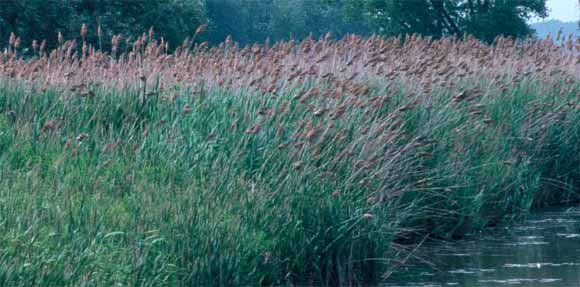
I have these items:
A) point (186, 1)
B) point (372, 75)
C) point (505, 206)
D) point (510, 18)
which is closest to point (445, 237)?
point (505, 206)

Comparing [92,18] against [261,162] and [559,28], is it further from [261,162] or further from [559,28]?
[261,162]

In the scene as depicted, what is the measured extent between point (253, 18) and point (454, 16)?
20.5 m

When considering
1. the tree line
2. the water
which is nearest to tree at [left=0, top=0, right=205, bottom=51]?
the tree line

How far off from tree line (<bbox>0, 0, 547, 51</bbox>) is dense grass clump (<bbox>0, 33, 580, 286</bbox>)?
1590 mm

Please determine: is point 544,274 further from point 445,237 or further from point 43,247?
point 43,247

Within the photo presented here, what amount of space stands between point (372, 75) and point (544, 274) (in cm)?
339

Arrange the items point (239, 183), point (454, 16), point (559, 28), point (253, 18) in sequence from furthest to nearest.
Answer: point (253, 18), point (454, 16), point (559, 28), point (239, 183)

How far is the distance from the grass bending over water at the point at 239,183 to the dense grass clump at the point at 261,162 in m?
0.02

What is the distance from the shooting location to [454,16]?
40.9 meters

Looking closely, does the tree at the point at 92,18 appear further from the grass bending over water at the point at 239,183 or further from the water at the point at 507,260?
the water at the point at 507,260

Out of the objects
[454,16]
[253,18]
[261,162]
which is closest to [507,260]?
[261,162]

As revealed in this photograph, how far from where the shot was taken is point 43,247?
5.79 m

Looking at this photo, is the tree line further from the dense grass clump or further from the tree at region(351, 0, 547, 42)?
the dense grass clump

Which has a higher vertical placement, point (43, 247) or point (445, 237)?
point (43, 247)
